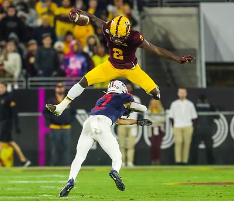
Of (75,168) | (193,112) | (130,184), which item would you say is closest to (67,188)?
(75,168)

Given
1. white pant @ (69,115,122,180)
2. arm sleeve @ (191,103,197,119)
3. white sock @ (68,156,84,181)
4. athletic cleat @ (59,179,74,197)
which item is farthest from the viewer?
arm sleeve @ (191,103,197,119)

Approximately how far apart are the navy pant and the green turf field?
5.04 ft

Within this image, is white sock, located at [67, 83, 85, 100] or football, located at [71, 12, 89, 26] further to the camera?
football, located at [71, 12, 89, 26]

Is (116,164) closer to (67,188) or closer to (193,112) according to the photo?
(67,188)

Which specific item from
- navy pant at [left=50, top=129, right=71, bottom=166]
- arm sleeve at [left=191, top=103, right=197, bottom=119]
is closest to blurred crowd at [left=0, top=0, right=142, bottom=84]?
navy pant at [left=50, top=129, right=71, bottom=166]

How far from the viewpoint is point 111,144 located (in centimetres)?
1040

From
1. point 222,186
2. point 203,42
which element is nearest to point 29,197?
point 222,186

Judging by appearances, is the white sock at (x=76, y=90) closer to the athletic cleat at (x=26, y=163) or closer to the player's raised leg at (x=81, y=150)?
the player's raised leg at (x=81, y=150)

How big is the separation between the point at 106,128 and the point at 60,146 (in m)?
8.46

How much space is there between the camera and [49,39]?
19.0 meters

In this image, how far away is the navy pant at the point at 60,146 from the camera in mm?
18578

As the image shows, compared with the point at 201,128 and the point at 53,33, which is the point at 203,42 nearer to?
the point at 201,128

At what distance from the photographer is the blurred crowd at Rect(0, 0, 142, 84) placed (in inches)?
754

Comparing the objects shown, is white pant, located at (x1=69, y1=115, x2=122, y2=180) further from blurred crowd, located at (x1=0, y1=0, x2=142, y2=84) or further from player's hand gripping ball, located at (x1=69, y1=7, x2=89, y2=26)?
blurred crowd, located at (x1=0, y1=0, x2=142, y2=84)
